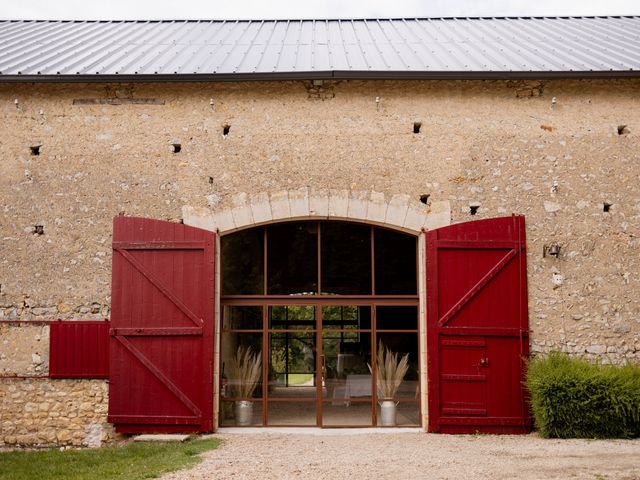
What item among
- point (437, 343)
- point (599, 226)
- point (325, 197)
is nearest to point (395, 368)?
point (437, 343)

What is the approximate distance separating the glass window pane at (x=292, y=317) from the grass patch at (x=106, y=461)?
171 cm

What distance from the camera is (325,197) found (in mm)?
8305

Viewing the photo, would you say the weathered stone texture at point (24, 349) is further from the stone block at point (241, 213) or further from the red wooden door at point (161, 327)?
the stone block at point (241, 213)

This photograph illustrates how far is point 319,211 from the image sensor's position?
8289 millimetres

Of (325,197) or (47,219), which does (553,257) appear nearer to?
(325,197)

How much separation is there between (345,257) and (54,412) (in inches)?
158

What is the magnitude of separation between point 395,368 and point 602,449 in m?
2.52

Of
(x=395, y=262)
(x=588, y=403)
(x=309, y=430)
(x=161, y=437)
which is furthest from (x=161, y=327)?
→ (x=588, y=403)

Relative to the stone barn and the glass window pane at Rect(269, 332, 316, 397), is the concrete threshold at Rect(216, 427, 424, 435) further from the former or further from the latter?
the glass window pane at Rect(269, 332, 316, 397)

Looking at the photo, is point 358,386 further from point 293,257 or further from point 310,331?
point 293,257

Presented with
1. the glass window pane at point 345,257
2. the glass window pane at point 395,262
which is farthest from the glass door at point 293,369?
the glass window pane at point 395,262

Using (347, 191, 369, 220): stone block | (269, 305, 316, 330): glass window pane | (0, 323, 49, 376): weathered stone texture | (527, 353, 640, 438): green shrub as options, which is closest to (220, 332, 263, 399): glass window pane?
(269, 305, 316, 330): glass window pane

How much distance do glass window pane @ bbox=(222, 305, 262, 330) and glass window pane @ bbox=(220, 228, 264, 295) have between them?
20cm

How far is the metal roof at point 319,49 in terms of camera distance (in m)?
8.38
